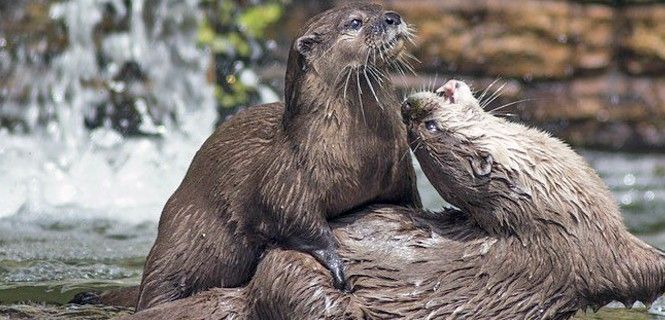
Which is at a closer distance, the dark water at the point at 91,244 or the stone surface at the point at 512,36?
the dark water at the point at 91,244

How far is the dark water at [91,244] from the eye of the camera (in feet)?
16.9

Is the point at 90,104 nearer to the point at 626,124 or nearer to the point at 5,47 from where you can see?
the point at 5,47

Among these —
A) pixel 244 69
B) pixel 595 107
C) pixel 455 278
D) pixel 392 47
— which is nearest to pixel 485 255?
pixel 455 278

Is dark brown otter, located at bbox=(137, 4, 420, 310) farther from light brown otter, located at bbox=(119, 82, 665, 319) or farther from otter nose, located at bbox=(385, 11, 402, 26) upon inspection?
light brown otter, located at bbox=(119, 82, 665, 319)

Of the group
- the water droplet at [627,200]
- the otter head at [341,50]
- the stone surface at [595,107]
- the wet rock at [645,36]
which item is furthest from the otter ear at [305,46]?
the wet rock at [645,36]

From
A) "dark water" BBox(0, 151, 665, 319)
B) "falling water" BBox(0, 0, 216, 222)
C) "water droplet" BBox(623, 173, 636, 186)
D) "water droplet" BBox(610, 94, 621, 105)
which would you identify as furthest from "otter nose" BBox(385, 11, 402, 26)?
"water droplet" BBox(610, 94, 621, 105)

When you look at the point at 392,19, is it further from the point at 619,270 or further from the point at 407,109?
the point at 619,270

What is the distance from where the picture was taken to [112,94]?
28.8 feet

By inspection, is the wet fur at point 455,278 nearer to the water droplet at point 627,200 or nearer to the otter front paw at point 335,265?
the otter front paw at point 335,265

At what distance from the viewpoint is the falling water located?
8406mm

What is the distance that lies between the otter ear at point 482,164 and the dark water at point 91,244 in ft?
3.64

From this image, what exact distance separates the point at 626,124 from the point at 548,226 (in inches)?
197

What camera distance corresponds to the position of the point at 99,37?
883cm

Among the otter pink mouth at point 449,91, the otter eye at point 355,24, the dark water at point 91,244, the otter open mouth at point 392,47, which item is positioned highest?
the otter eye at point 355,24
